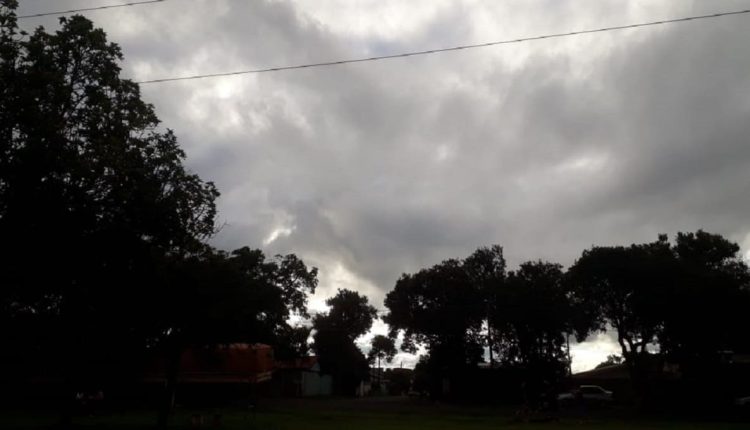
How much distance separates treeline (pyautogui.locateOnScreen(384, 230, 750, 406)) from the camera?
50.0 metres

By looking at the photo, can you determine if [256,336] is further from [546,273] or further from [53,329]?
[546,273]

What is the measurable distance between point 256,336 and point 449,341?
117 feet

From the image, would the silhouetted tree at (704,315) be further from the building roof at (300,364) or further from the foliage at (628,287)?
the building roof at (300,364)

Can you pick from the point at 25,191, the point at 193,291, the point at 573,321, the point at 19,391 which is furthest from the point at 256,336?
the point at 19,391

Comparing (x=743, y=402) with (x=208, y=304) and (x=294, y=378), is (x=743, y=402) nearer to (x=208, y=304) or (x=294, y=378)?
(x=208, y=304)

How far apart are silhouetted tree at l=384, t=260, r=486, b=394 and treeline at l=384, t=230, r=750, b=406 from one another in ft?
0.34

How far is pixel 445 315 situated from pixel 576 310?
13.4 meters

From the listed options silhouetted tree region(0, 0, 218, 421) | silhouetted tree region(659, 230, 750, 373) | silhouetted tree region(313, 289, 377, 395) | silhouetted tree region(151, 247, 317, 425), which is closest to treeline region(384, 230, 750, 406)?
silhouetted tree region(659, 230, 750, 373)

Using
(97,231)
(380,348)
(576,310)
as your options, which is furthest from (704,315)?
(380,348)

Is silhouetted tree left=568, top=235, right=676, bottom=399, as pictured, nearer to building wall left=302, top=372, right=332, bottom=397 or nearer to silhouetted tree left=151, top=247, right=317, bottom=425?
silhouetted tree left=151, top=247, right=317, bottom=425

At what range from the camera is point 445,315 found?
6638 cm

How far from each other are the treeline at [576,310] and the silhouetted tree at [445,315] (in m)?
0.10

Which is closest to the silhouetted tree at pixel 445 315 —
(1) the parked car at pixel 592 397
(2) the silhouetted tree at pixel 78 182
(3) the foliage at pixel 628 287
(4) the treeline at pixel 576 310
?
(4) the treeline at pixel 576 310

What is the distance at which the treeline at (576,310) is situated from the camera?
50.0 metres
